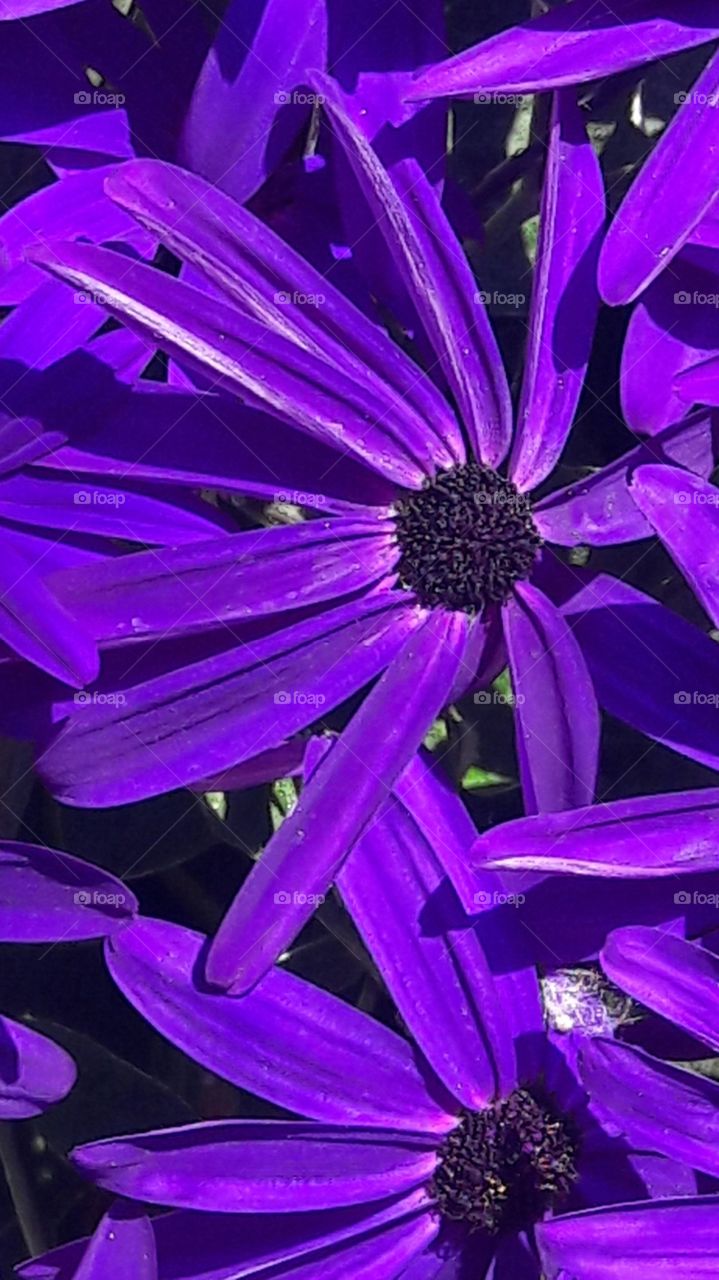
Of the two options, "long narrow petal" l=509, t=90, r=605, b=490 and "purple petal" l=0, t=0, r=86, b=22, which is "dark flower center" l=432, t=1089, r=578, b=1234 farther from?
"purple petal" l=0, t=0, r=86, b=22

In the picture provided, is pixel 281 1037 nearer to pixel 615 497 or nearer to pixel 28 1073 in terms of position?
pixel 28 1073

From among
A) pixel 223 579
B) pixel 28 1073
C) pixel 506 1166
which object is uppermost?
pixel 223 579

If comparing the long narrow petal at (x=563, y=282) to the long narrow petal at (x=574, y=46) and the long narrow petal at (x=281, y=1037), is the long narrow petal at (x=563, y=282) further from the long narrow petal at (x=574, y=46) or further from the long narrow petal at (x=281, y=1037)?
the long narrow petal at (x=281, y=1037)

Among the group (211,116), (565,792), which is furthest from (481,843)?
(211,116)

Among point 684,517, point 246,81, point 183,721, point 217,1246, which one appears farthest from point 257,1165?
point 246,81

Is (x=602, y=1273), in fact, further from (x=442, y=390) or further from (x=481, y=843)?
(x=442, y=390)

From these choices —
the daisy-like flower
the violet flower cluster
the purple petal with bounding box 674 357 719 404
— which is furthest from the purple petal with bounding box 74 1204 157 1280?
the purple petal with bounding box 674 357 719 404
